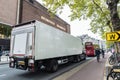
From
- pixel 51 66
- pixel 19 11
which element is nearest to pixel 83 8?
pixel 51 66

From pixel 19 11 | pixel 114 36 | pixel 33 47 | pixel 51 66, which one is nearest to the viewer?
pixel 114 36

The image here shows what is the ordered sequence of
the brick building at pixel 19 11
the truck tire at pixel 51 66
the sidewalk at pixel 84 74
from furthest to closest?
the brick building at pixel 19 11
the truck tire at pixel 51 66
the sidewalk at pixel 84 74

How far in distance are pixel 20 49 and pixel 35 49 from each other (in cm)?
133

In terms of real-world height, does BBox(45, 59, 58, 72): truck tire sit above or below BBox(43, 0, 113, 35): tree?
below

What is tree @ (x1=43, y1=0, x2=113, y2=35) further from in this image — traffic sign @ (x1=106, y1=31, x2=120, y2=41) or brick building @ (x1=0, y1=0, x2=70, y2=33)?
brick building @ (x1=0, y1=0, x2=70, y2=33)

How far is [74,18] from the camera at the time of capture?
17.7 m

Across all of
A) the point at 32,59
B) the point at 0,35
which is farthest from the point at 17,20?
the point at 32,59

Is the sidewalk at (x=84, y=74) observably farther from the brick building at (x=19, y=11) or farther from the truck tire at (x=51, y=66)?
the brick building at (x=19, y=11)

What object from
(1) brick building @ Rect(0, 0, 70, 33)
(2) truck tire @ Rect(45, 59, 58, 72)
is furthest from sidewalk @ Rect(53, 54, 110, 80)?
(1) brick building @ Rect(0, 0, 70, 33)

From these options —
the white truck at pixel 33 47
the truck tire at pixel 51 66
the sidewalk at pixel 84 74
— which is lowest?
the sidewalk at pixel 84 74

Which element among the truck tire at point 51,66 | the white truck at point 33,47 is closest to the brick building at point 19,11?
the truck tire at point 51,66

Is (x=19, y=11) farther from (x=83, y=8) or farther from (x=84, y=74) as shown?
(x=84, y=74)

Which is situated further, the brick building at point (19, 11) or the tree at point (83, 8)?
the brick building at point (19, 11)

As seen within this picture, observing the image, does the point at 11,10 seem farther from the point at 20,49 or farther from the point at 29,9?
the point at 20,49
